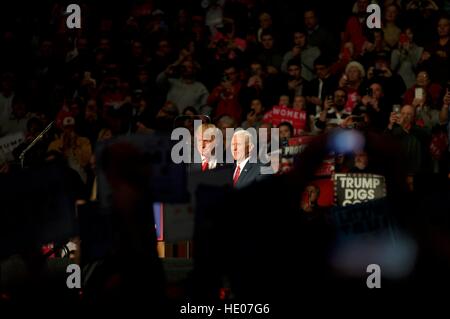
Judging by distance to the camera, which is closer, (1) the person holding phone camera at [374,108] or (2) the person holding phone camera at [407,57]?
(1) the person holding phone camera at [374,108]

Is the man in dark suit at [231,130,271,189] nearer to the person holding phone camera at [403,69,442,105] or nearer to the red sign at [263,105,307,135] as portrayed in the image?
the red sign at [263,105,307,135]

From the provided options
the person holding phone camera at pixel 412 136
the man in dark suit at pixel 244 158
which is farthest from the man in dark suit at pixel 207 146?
the person holding phone camera at pixel 412 136

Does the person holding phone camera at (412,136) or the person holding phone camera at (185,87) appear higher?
the person holding phone camera at (185,87)

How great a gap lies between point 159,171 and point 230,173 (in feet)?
3.06

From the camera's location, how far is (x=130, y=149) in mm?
3195

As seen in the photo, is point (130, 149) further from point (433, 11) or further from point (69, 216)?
point (433, 11)

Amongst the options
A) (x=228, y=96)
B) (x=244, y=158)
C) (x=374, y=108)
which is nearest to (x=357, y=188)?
(x=244, y=158)

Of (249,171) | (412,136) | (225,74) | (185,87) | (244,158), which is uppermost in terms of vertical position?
(225,74)

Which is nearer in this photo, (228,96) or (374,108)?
(374,108)

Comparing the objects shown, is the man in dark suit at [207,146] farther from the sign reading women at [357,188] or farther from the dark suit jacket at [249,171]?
the sign reading women at [357,188]

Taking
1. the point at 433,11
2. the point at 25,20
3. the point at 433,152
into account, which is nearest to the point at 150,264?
the point at 433,152

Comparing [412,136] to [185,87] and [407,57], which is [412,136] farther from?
[185,87]

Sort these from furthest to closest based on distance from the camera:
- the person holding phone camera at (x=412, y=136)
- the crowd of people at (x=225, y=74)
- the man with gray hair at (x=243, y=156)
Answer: the crowd of people at (x=225, y=74), the person holding phone camera at (x=412, y=136), the man with gray hair at (x=243, y=156)

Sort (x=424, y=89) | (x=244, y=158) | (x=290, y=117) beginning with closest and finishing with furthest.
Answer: (x=244, y=158)
(x=424, y=89)
(x=290, y=117)
